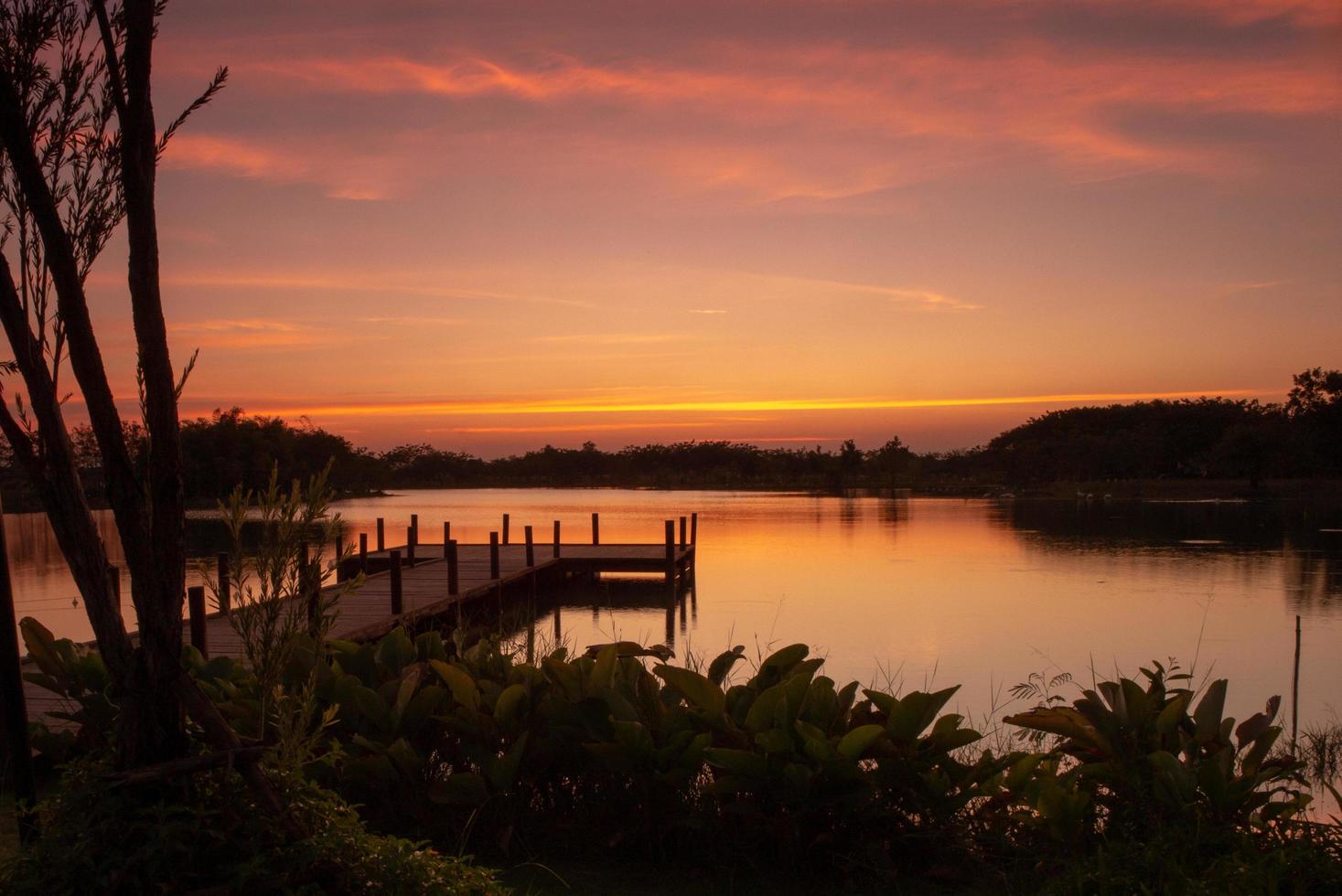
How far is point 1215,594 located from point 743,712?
18009 millimetres

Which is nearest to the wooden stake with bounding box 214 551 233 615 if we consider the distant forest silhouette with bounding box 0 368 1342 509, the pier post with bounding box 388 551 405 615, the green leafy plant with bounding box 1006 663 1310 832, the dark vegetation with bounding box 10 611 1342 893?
the dark vegetation with bounding box 10 611 1342 893

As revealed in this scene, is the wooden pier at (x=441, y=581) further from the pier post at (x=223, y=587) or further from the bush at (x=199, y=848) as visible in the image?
the bush at (x=199, y=848)

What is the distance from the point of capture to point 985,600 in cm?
1864

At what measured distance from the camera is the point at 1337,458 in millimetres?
55812

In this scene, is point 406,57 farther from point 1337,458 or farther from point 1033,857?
point 1337,458

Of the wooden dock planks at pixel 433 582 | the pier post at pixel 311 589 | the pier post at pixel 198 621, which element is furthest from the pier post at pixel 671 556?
the pier post at pixel 311 589

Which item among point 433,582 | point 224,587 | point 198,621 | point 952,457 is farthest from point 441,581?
point 952,457

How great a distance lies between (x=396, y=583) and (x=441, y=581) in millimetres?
4169

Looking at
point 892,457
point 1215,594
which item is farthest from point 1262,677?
point 892,457

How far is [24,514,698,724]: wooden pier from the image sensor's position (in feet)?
31.2

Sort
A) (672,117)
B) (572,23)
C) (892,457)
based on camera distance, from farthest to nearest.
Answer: (892,457), (672,117), (572,23)

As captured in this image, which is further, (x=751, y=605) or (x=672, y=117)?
(x=751, y=605)

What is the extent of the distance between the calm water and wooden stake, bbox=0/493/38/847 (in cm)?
416

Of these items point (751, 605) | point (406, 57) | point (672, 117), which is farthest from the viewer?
point (751, 605)
